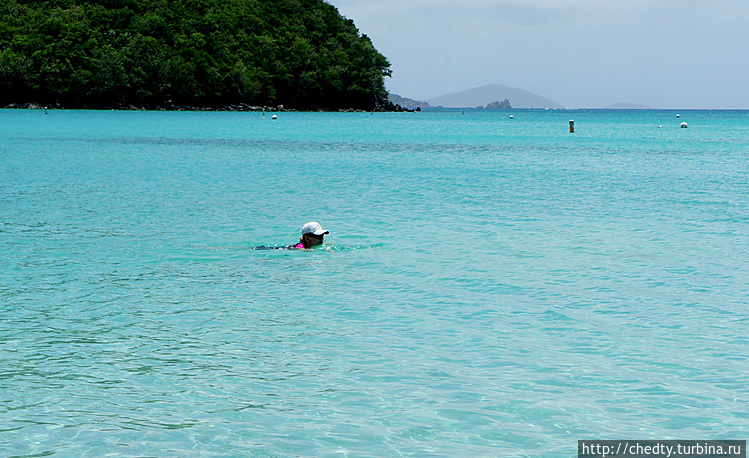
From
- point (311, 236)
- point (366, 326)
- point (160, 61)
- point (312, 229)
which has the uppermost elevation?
point (160, 61)

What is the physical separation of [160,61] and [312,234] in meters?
161

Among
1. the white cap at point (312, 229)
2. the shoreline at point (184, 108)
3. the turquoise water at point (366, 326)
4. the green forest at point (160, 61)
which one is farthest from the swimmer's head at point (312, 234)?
the green forest at point (160, 61)

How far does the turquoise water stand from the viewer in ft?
24.7

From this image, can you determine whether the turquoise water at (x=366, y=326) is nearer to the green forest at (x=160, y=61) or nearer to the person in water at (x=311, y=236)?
the person in water at (x=311, y=236)

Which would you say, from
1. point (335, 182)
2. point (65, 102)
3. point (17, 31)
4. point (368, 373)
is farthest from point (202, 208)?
point (17, 31)

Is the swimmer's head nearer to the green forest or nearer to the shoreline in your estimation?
the shoreline

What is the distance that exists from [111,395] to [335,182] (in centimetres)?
2444

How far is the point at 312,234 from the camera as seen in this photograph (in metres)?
16.2

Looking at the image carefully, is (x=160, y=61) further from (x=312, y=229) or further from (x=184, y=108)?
(x=312, y=229)

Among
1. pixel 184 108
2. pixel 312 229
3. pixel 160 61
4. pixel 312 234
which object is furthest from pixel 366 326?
pixel 184 108

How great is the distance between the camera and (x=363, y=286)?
536 inches

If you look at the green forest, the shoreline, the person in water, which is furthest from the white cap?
the green forest

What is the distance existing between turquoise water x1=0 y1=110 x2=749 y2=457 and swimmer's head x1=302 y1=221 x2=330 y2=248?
1.07ft

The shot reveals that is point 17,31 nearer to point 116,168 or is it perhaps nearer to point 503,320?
point 116,168
